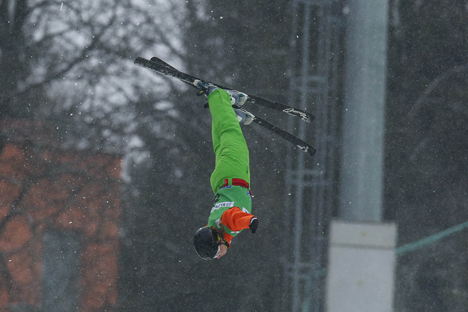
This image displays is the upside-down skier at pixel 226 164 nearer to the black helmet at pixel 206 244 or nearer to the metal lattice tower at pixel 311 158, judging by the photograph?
the black helmet at pixel 206 244

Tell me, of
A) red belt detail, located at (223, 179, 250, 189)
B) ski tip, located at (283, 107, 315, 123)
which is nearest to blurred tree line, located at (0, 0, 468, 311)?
ski tip, located at (283, 107, 315, 123)

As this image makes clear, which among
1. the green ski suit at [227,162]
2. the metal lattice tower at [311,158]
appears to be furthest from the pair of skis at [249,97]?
the metal lattice tower at [311,158]

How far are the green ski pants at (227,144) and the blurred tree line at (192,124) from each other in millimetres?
1649

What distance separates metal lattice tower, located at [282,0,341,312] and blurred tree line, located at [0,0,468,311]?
0.15 m

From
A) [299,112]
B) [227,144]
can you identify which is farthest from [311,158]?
[227,144]

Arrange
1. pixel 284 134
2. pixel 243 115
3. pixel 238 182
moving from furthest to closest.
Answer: pixel 284 134
pixel 243 115
pixel 238 182

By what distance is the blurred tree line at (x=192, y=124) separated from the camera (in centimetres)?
465

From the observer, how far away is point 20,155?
181 inches

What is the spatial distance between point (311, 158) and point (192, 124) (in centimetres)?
138

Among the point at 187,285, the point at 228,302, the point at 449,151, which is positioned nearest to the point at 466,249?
the point at 449,151

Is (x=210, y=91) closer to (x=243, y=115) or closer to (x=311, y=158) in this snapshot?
(x=243, y=115)

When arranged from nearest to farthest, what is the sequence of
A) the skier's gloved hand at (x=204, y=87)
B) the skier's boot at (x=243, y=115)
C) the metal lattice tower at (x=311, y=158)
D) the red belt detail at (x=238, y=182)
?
the red belt detail at (x=238, y=182) → the skier's gloved hand at (x=204, y=87) → the skier's boot at (x=243, y=115) → the metal lattice tower at (x=311, y=158)

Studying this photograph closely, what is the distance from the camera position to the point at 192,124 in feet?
15.5

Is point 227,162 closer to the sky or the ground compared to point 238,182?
closer to the sky
